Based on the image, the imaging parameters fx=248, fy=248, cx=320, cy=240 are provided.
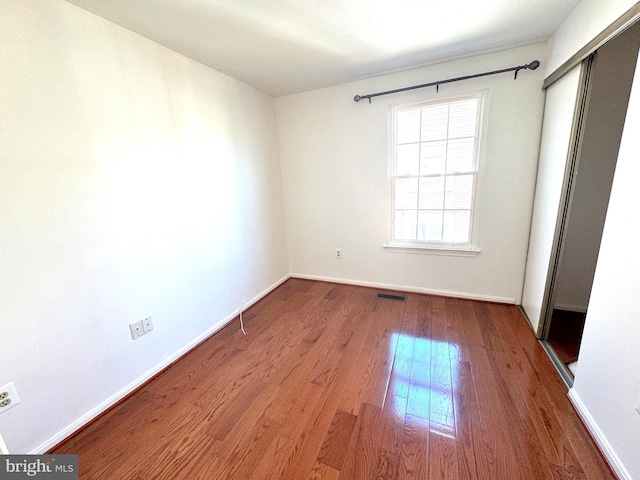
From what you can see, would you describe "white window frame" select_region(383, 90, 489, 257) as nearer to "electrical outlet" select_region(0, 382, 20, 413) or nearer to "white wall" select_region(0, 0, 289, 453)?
"white wall" select_region(0, 0, 289, 453)

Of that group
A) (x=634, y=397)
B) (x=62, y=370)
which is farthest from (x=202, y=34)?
(x=634, y=397)

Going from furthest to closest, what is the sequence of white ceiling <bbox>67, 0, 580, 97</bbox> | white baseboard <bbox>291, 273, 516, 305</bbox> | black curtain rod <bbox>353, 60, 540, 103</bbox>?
white baseboard <bbox>291, 273, 516, 305</bbox> < black curtain rod <bbox>353, 60, 540, 103</bbox> < white ceiling <bbox>67, 0, 580, 97</bbox>

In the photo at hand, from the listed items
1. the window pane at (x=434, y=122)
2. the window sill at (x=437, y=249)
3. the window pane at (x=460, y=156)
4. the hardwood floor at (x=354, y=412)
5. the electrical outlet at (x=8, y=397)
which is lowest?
the hardwood floor at (x=354, y=412)

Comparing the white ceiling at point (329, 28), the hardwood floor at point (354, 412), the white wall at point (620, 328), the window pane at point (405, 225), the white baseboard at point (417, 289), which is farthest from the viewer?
the window pane at point (405, 225)

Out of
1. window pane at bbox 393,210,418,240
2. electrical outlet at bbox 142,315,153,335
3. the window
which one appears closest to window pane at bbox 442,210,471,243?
the window

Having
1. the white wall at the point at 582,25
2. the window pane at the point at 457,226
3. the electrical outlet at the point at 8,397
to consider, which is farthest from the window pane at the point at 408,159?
the electrical outlet at the point at 8,397

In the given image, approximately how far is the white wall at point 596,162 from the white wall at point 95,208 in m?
2.76

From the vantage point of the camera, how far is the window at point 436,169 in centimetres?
236

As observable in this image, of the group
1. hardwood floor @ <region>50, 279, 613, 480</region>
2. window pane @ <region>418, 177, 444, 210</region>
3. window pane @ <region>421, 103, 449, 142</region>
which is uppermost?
window pane @ <region>421, 103, 449, 142</region>

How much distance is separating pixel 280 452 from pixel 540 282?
2.22m

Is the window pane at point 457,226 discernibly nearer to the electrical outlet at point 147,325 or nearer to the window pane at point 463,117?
the window pane at point 463,117

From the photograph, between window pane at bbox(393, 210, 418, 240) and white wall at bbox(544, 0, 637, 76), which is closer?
white wall at bbox(544, 0, 637, 76)

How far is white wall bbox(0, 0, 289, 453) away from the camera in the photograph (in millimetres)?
1165

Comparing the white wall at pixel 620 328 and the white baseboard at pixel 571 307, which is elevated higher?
the white wall at pixel 620 328
